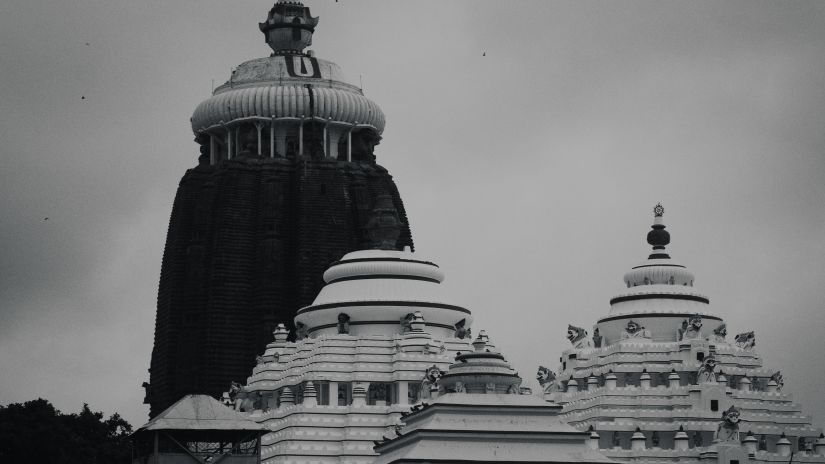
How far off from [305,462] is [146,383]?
32004mm

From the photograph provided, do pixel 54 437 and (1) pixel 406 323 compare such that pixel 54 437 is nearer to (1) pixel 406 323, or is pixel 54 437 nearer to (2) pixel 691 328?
(1) pixel 406 323

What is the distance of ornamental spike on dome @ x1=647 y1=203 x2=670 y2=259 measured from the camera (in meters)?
130

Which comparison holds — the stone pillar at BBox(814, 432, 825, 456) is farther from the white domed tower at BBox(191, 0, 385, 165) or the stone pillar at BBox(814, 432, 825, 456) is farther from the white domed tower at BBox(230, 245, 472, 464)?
the white domed tower at BBox(191, 0, 385, 165)

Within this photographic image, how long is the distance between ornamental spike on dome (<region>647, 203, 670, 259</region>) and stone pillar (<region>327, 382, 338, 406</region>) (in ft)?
61.8

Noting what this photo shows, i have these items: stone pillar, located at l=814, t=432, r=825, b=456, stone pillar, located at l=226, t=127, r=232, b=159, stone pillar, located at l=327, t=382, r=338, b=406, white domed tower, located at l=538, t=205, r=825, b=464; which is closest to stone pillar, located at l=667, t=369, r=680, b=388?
white domed tower, located at l=538, t=205, r=825, b=464

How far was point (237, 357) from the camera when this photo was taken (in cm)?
14100

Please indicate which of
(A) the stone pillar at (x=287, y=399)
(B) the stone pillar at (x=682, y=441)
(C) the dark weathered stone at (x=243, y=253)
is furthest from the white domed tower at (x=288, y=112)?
(B) the stone pillar at (x=682, y=441)

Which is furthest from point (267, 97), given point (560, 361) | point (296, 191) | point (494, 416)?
point (494, 416)

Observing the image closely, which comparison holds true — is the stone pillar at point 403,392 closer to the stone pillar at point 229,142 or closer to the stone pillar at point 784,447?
the stone pillar at point 784,447

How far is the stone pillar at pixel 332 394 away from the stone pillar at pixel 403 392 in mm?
2830

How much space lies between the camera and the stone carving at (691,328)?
415 feet

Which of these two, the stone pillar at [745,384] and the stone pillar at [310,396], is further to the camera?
the stone pillar at [745,384]

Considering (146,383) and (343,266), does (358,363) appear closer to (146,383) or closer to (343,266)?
(343,266)

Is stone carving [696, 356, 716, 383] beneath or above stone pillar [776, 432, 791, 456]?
above
